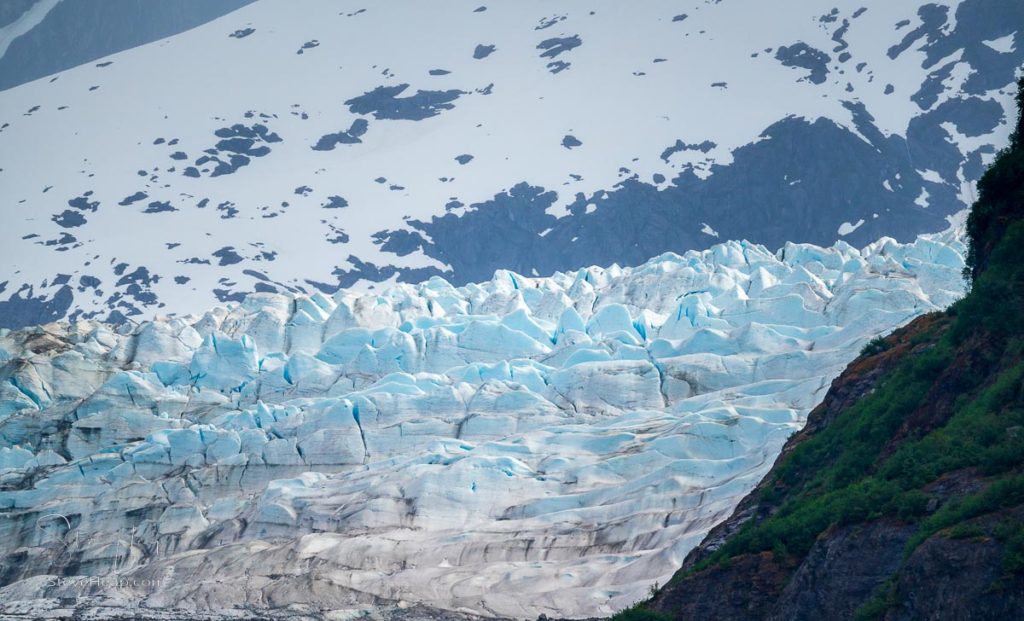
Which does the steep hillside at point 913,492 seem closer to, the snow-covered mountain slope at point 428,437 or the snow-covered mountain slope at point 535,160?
the snow-covered mountain slope at point 428,437

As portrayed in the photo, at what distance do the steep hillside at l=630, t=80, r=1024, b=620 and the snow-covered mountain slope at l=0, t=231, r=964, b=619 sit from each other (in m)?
15.1

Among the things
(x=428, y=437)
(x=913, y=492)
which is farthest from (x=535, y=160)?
(x=913, y=492)

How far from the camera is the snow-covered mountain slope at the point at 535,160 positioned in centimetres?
14000

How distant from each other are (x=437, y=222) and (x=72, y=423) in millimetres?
89155

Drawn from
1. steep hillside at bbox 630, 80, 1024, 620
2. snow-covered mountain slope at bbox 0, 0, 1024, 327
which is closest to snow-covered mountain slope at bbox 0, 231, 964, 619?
steep hillside at bbox 630, 80, 1024, 620

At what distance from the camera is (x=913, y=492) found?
1780 centimetres

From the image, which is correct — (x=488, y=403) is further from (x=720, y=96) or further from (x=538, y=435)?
(x=720, y=96)

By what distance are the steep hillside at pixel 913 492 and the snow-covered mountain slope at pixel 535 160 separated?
108m

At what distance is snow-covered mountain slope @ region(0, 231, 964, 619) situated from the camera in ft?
144

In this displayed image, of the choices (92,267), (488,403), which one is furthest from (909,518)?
(92,267)

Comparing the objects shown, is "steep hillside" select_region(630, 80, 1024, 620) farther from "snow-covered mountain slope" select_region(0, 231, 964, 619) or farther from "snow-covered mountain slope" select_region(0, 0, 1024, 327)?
"snow-covered mountain slope" select_region(0, 0, 1024, 327)

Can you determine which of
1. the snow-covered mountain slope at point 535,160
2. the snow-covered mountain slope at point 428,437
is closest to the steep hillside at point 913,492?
the snow-covered mountain slope at point 428,437

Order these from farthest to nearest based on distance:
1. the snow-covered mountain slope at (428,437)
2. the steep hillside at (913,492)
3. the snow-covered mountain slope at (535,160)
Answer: the snow-covered mountain slope at (535,160)
the snow-covered mountain slope at (428,437)
the steep hillside at (913,492)

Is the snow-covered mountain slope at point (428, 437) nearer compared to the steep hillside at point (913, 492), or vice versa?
the steep hillside at point (913, 492)
